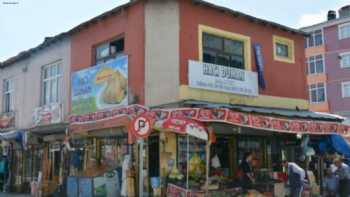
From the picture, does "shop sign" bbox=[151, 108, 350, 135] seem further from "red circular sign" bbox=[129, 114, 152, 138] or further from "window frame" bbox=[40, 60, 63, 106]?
"window frame" bbox=[40, 60, 63, 106]

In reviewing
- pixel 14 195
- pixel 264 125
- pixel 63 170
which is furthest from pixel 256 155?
pixel 14 195

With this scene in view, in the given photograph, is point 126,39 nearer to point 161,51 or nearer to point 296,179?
point 161,51

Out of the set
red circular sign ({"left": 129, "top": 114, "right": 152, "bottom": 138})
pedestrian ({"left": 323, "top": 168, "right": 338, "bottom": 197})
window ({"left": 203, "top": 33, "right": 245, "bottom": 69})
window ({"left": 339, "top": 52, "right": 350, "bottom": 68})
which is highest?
window ({"left": 339, "top": 52, "right": 350, "bottom": 68})

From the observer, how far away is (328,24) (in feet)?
117

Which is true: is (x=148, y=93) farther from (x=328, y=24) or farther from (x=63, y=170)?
(x=328, y=24)

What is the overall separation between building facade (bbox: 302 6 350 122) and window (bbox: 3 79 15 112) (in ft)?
→ 76.3

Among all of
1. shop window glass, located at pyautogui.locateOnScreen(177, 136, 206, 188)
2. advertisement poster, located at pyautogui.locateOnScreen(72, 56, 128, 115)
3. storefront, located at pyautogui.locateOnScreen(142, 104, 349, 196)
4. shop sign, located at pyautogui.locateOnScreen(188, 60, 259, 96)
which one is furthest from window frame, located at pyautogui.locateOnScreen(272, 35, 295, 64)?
advertisement poster, located at pyautogui.locateOnScreen(72, 56, 128, 115)

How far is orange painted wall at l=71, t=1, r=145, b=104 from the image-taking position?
1401 cm

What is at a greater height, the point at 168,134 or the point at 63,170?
the point at 168,134

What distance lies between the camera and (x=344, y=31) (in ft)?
114

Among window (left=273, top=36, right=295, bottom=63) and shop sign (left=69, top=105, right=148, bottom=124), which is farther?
window (left=273, top=36, right=295, bottom=63)

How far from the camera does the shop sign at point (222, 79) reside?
13.9 metres

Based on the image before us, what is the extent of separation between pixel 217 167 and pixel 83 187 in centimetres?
439

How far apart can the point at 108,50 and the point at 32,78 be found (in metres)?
6.29
